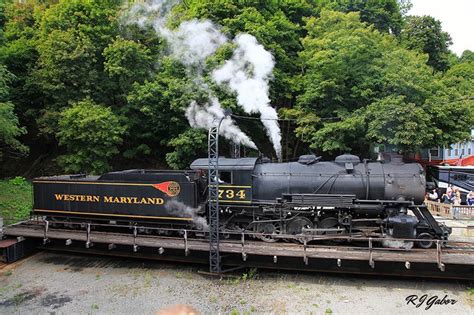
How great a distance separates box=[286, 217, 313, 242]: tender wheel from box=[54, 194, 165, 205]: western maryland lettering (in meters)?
4.23

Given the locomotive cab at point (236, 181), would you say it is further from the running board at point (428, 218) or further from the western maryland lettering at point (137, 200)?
the running board at point (428, 218)

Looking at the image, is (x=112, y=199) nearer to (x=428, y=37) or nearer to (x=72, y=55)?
(x=72, y=55)

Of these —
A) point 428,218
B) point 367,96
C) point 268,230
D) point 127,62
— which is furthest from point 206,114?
point 428,218

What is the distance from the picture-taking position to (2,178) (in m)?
25.6

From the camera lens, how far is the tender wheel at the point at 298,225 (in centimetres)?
1139

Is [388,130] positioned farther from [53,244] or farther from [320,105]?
[53,244]

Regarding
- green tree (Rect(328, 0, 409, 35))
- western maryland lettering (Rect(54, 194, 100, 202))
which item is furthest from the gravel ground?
green tree (Rect(328, 0, 409, 35))

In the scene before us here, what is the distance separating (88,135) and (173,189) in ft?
32.7

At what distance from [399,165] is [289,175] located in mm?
3335

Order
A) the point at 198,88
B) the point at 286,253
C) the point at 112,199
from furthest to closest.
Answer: the point at 198,88 → the point at 112,199 → the point at 286,253

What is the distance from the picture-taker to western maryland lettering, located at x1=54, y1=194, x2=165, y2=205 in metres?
12.3

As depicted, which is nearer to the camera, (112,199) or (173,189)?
(173,189)

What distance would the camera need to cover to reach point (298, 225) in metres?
11.5

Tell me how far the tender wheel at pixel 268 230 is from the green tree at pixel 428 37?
25.2 metres
